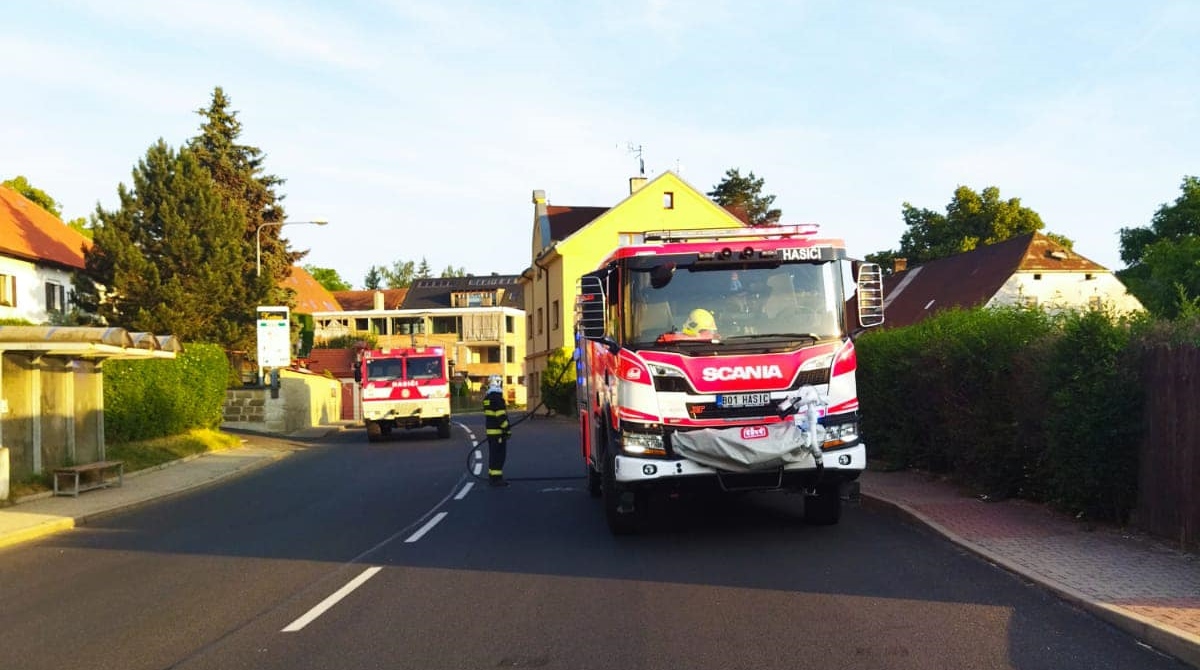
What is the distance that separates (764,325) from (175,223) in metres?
29.8

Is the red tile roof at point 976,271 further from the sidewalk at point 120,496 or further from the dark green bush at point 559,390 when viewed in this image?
the sidewalk at point 120,496

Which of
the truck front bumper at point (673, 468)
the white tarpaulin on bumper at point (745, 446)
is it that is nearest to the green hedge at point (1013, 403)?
the truck front bumper at point (673, 468)

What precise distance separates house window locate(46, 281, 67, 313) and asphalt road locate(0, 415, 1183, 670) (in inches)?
1152

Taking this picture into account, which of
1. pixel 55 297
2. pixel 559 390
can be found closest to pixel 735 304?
pixel 559 390

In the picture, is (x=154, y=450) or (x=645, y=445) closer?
(x=645, y=445)

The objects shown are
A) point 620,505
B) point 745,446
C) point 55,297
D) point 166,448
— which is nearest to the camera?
point 745,446

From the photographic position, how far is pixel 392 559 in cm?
1021

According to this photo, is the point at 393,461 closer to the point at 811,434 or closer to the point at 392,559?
the point at 392,559

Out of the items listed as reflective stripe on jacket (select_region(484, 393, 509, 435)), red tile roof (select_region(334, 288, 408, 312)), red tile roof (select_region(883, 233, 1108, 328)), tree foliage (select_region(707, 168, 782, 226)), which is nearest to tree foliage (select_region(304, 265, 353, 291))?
red tile roof (select_region(334, 288, 408, 312))

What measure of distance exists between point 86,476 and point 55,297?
2559 cm

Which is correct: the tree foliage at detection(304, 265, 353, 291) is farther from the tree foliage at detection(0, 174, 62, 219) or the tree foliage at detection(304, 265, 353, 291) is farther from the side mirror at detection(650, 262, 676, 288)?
the side mirror at detection(650, 262, 676, 288)

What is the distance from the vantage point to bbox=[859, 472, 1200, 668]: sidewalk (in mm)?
6492

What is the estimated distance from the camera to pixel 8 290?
3703cm

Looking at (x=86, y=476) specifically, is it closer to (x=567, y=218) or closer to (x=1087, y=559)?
(x=1087, y=559)
